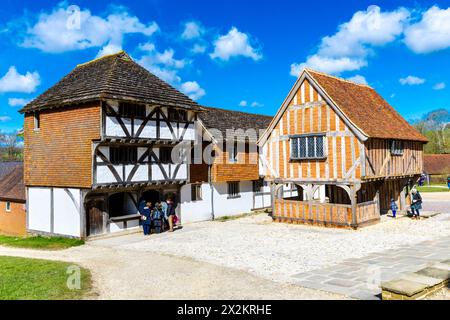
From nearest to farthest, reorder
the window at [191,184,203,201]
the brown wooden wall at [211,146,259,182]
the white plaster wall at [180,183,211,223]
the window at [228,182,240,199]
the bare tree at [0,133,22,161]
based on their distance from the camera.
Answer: the white plaster wall at [180,183,211,223]
the window at [191,184,203,201]
the brown wooden wall at [211,146,259,182]
the window at [228,182,240,199]
the bare tree at [0,133,22,161]

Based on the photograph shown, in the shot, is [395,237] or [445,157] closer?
[395,237]

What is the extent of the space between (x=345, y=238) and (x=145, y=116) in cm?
1100

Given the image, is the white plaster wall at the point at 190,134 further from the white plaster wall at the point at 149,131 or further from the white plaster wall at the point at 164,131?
the white plaster wall at the point at 149,131

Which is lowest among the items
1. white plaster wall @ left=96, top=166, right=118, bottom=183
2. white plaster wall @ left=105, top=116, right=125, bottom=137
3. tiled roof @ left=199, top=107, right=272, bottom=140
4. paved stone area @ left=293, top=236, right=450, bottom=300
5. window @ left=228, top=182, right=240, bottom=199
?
paved stone area @ left=293, top=236, right=450, bottom=300

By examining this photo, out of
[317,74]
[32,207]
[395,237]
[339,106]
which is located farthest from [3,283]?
[317,74]

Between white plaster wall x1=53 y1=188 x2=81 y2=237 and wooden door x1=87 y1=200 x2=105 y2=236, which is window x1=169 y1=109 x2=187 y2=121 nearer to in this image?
wooden door x1=87 y1=200 x2=105 y2=236

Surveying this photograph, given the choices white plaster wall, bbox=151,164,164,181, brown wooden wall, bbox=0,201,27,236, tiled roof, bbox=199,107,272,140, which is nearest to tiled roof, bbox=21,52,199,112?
white plaster wall, bbox=151,164,164,181

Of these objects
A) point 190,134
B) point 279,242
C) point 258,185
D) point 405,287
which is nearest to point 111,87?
point 190,134

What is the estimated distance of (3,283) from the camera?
10.5m

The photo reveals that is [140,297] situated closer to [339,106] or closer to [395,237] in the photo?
[395,237]

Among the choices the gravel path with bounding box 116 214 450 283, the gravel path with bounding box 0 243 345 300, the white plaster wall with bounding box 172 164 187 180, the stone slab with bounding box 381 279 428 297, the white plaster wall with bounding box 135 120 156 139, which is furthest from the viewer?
the white plaster wall with bounding box 172 164 187 180

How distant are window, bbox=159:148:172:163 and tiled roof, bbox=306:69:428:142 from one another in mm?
8700

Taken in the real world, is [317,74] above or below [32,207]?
above

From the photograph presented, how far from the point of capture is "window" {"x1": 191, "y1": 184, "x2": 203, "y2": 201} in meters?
24.3
